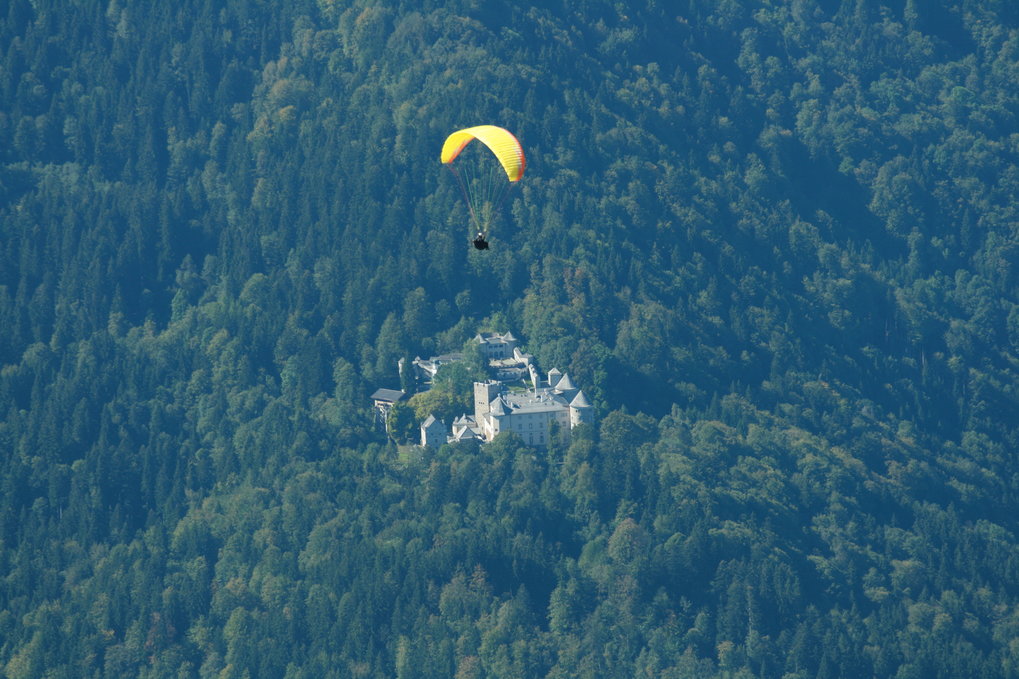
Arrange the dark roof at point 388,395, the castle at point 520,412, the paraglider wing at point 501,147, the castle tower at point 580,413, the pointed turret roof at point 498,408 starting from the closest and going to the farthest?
1. the paraglider wing at point 501,147
2. the pointed turret roof at point 498,408
3. the castle at point 520,412
4. the castle tower at point 580,413
5. the dark roof at point 388,395

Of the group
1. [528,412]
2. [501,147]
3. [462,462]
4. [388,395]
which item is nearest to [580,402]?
[528,412]

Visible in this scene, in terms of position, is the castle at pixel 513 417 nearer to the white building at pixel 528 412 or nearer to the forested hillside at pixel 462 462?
the white building at pixel 528 412

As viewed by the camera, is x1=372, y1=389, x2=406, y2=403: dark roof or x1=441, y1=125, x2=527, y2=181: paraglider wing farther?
x1=372, y1=389, x2=406, y2=403: dark roof

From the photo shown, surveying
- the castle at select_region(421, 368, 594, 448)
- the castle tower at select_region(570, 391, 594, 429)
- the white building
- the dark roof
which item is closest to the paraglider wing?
the white building

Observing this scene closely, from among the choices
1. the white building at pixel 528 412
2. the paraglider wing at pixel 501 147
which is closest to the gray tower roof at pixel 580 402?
the white building at pixel 528 412

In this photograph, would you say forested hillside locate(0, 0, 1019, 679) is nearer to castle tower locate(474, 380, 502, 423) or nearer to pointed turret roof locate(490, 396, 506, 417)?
pointed turret roof locate(490, 396, 506, 417)

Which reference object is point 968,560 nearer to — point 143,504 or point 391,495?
point 391,495
